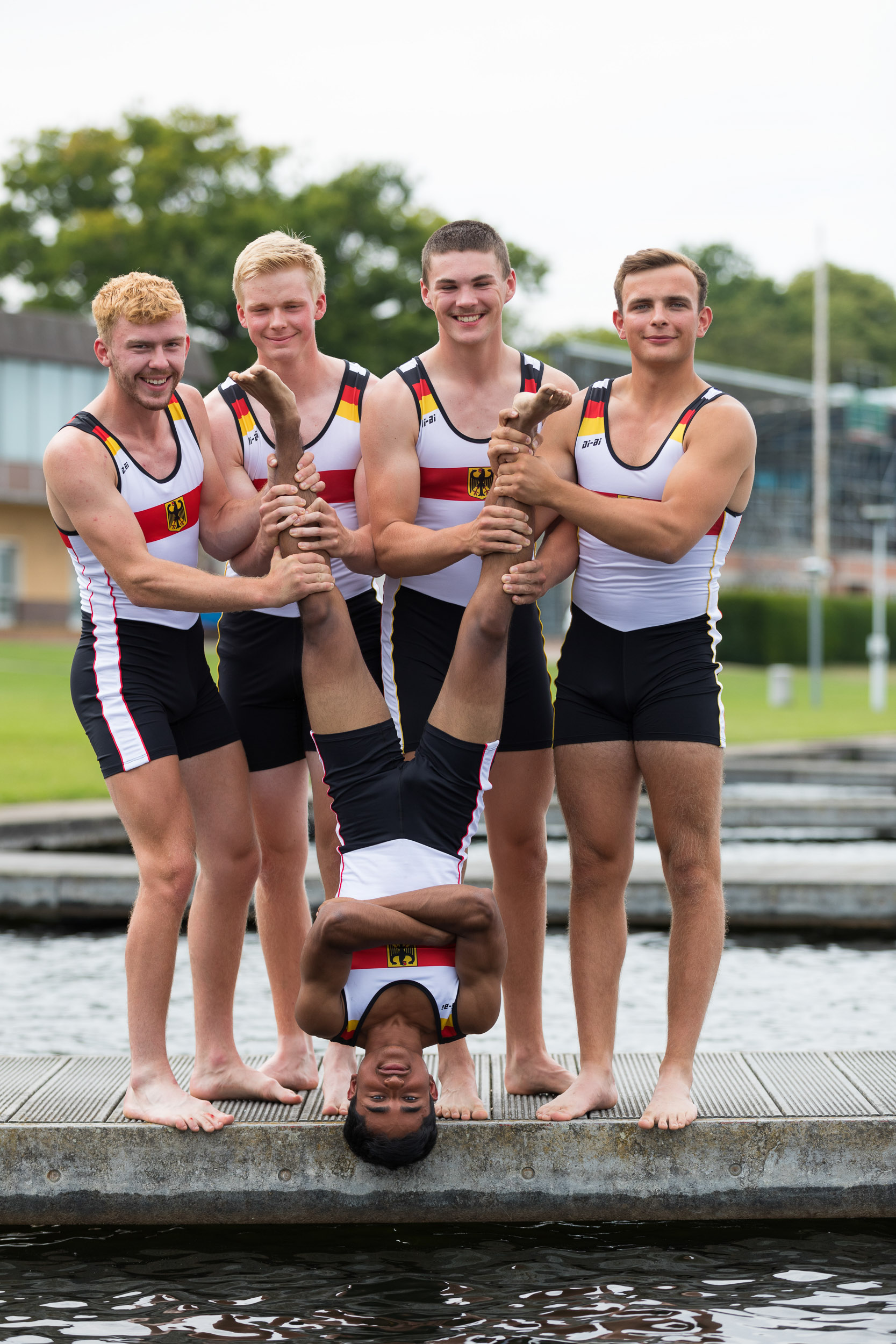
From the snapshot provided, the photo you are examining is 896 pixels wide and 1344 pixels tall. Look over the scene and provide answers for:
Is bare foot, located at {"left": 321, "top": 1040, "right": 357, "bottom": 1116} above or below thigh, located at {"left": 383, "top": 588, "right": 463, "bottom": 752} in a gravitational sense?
below

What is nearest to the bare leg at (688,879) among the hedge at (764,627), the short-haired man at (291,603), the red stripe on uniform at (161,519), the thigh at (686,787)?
the thigh at (686,787)

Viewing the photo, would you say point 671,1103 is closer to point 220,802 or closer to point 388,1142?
point 388,1142

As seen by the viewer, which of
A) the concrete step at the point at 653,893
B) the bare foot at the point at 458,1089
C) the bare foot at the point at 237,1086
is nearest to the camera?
the bare foot at the point at 458,1089

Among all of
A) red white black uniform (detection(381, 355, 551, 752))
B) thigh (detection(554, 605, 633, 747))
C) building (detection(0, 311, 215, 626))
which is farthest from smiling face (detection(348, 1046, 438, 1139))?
building (detection(0, 311, 215, 626))

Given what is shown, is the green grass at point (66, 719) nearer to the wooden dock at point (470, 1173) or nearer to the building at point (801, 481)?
the wooden dock at point (470, 1173)

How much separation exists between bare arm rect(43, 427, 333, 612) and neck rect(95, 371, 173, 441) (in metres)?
0.12

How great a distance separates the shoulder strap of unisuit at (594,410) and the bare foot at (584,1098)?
2.08m

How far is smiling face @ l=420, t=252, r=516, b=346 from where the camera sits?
15.8 ft

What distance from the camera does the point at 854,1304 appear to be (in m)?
4.25

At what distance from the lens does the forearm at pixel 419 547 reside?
4.71 metres

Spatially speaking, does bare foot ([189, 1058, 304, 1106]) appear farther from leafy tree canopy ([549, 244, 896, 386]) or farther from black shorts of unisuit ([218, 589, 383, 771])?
leafy tree canopy ([549, 244, 896, 386])

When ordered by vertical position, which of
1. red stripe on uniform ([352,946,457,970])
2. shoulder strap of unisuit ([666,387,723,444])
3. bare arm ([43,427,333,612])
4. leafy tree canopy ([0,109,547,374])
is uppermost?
leafy tree canopy ([0,109,547,374])

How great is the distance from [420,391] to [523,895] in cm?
171

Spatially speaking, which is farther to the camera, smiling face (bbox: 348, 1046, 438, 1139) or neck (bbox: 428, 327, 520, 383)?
neck (bbox: 428, 327, 520, 383)
